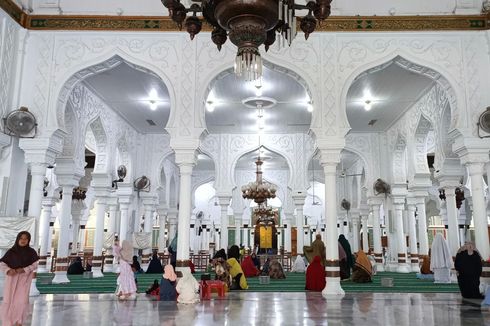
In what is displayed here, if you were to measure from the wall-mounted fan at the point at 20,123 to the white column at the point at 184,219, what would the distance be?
6.62 ft

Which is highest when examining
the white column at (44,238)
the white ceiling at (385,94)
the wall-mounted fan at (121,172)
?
the white ceiling at (385,94)

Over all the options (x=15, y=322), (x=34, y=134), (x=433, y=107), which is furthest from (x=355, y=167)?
(x=15, y=322)

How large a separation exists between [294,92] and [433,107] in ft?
8.81

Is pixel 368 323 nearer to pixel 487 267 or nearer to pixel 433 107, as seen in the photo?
pixel 487 267

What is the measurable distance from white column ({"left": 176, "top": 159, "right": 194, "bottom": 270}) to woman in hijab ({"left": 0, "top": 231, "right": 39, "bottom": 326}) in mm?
2359

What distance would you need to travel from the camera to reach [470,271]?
5.68 metres

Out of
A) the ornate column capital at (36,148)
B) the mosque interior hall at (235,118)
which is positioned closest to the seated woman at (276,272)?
the mosque interior hall at (235,118)

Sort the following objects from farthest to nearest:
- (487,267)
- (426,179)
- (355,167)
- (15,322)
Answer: (355,167)
(426,179)
(487,267)
(15,322)

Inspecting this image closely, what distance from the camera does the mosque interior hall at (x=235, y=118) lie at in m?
4.07

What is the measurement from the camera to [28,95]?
6.09m

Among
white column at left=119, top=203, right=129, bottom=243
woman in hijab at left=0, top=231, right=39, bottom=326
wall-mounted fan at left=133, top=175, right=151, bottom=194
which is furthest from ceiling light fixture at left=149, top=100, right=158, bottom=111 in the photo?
A: woman in hijab at left=0, top=231, right=39, bottom=326

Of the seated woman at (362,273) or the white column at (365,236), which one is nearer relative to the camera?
the seated woman at (362,273)

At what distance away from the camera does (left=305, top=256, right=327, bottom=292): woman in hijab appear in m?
6.68

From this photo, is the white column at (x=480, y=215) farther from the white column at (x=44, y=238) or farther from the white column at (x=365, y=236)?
the white column at (x=44, y=238)
